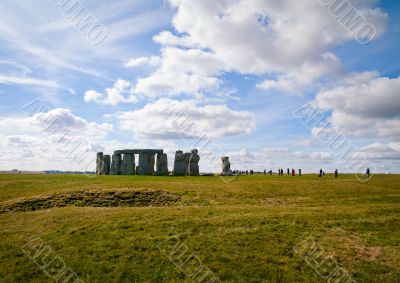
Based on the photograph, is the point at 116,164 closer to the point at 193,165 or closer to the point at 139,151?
the point at 139,151

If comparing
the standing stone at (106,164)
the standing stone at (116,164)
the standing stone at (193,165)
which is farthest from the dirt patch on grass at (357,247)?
the standing stone at (106,164)

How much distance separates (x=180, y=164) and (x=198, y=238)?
131 ft

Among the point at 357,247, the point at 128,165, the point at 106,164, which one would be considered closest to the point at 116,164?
the point at 128,165

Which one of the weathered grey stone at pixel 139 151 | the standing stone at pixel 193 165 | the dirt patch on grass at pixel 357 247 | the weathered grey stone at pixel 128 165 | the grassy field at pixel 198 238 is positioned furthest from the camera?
the weathered grey stone at pixel 128 165

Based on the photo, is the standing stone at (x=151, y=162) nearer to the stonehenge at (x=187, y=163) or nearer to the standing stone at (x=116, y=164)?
the stonehenge at (x=187, y=163)

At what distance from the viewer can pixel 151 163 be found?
5925 cm

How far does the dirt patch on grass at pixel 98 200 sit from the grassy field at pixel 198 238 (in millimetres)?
80

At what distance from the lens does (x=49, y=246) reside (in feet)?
56.9

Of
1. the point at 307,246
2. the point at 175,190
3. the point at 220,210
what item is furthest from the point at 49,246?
the point at 175,190

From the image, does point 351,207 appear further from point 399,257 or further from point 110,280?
point 110,280

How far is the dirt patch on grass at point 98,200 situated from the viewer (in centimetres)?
2616

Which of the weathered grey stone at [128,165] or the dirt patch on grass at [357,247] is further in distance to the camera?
the weathered grey stone at [128,165]

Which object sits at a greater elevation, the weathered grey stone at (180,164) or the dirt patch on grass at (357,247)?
the weathered grey stone at (180,164)

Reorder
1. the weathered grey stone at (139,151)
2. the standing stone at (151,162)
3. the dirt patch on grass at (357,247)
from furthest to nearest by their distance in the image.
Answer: the weathered grey stone at (139,151)
the standing stone at (151,162)
the dirt patch on grass at (357,247)
